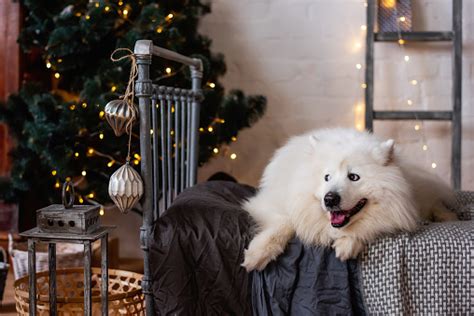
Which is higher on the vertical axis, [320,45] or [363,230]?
[320,45]

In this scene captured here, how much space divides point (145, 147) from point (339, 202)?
0.56 meters

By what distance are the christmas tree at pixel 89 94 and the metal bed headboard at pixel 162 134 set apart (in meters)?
0.21

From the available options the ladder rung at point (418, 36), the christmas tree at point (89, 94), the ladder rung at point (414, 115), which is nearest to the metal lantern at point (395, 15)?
the ladder rung at point (418, 36)

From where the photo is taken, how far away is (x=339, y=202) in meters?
1.71

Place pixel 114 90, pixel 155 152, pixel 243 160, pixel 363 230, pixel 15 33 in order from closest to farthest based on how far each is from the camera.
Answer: pixel 363 230
pixel 155 152
pixel 114 90
pixel 15 33
pixel 243 160

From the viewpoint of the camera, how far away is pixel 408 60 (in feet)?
10.7

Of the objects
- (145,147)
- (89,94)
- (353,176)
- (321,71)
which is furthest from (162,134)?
(321,71)

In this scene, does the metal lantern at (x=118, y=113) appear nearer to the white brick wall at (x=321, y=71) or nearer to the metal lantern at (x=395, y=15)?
the white brick wall at (x=321, y=71)

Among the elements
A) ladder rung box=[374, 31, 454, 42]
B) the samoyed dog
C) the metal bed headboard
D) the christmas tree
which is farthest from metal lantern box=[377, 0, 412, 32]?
the samoyed dog

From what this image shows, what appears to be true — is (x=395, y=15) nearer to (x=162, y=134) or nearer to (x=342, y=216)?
(x=162, y=134)

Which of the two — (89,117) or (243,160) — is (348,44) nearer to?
(243,160)

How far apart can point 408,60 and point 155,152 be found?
156 cm

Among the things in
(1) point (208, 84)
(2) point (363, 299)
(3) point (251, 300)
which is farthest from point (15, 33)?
(2) point (363, 299)

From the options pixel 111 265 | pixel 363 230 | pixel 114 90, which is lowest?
pixel 111 265
